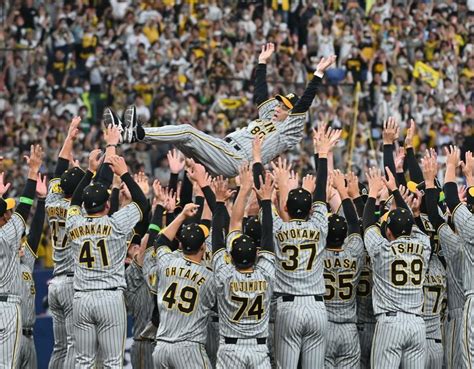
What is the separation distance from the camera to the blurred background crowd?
23578 millimetres

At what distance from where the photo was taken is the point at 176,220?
492 inches

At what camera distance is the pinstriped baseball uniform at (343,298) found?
1323cm

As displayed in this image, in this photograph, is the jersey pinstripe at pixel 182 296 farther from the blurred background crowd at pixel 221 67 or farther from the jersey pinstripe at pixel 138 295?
the blurred background crowd at pixel 221 67

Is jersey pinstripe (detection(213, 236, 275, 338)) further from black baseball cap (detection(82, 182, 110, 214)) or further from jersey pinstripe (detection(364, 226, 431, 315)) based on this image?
black baseball cap (detection(82, 182, 110, 214))

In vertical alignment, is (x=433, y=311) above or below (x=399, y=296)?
below

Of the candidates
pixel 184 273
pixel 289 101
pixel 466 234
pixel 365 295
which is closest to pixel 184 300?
pixel 184 273

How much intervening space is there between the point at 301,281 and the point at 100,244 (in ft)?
7.25

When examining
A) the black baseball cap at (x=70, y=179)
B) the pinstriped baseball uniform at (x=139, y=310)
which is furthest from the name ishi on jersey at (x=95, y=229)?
the pinstriped baseball uniform at (x=139, y=310)

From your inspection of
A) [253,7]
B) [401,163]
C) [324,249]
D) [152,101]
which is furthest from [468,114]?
[324,249]

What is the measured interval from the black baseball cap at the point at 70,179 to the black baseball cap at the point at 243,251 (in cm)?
256

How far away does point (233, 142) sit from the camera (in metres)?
14.8

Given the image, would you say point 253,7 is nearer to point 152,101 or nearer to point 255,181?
point 152,101

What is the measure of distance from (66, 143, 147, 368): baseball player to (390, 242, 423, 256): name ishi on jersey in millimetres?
2781

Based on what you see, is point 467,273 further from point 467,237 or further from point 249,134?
point 249,134
